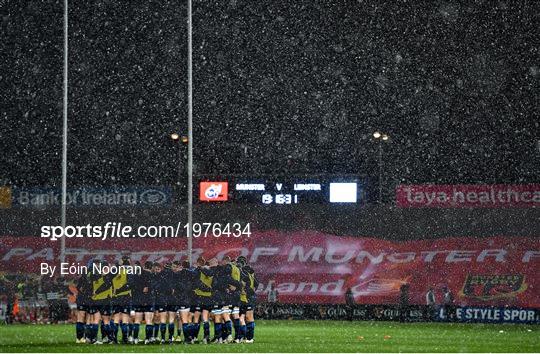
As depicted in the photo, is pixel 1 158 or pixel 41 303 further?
pixel 1 158

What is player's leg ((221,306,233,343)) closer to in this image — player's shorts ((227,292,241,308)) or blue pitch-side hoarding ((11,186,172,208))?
player's shorts ((227,292,241,308))

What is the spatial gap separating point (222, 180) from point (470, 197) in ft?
26.1

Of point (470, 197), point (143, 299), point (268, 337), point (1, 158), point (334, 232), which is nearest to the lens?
point (143, 299)

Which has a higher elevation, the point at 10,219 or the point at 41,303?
the point at 10,219

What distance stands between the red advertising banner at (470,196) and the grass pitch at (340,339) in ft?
16.4

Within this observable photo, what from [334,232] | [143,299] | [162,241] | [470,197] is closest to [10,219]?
[162,241]

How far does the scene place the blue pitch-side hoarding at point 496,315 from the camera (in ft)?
101

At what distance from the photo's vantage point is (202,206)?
3706cm

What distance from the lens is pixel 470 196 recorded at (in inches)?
1377

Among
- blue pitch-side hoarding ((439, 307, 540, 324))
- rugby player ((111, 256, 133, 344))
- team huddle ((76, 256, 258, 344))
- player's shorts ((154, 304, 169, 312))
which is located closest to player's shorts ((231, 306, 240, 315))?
team huddle ((76, 256, 258, 344))

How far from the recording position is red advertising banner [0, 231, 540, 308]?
32469 millimetres

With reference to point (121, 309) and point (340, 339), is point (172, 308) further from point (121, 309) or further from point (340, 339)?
point (340, 339)

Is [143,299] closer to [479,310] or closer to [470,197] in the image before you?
[479,310]

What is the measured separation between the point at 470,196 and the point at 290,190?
564 cm
